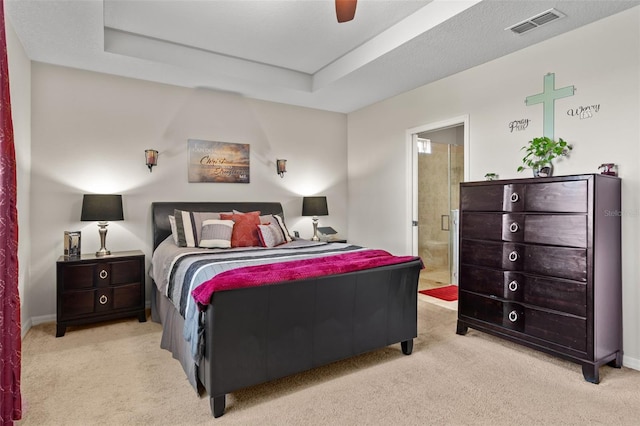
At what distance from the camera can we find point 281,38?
350 centimetres

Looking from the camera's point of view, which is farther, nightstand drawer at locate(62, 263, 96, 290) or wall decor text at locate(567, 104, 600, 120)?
nightstand drawer at locate(62, 263, 96, 290)

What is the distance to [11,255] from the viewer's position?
1.63m

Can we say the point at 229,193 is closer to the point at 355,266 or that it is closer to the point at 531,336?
the point at 355,266

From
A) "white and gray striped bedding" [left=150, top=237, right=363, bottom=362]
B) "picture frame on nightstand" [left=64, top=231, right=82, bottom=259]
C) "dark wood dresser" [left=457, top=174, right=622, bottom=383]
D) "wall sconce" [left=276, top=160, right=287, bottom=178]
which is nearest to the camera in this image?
"white and gray striped bedding" [left=150, top=237, right=363, bottom=362]

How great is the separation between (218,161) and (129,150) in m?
0.96

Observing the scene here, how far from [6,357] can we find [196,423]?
92 centimetres

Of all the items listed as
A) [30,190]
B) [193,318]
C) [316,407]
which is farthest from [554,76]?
[30,190]

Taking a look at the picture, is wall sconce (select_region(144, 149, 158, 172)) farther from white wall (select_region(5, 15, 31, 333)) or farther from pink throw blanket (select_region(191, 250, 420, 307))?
pink throw blanket (select_region(191, 250, 420, 307))

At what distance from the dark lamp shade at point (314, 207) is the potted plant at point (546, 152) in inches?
100

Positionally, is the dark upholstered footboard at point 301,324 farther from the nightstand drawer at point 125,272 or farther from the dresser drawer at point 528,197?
the nightstand drawer at point 125,272

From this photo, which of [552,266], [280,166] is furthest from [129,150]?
[552,266]

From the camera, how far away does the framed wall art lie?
435cm

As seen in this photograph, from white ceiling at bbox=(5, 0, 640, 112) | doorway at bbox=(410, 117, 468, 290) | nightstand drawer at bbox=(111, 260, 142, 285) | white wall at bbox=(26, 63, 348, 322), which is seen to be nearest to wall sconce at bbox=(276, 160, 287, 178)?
white wall at bbox=(26, 63, 348, 322)

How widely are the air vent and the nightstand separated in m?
3.83
